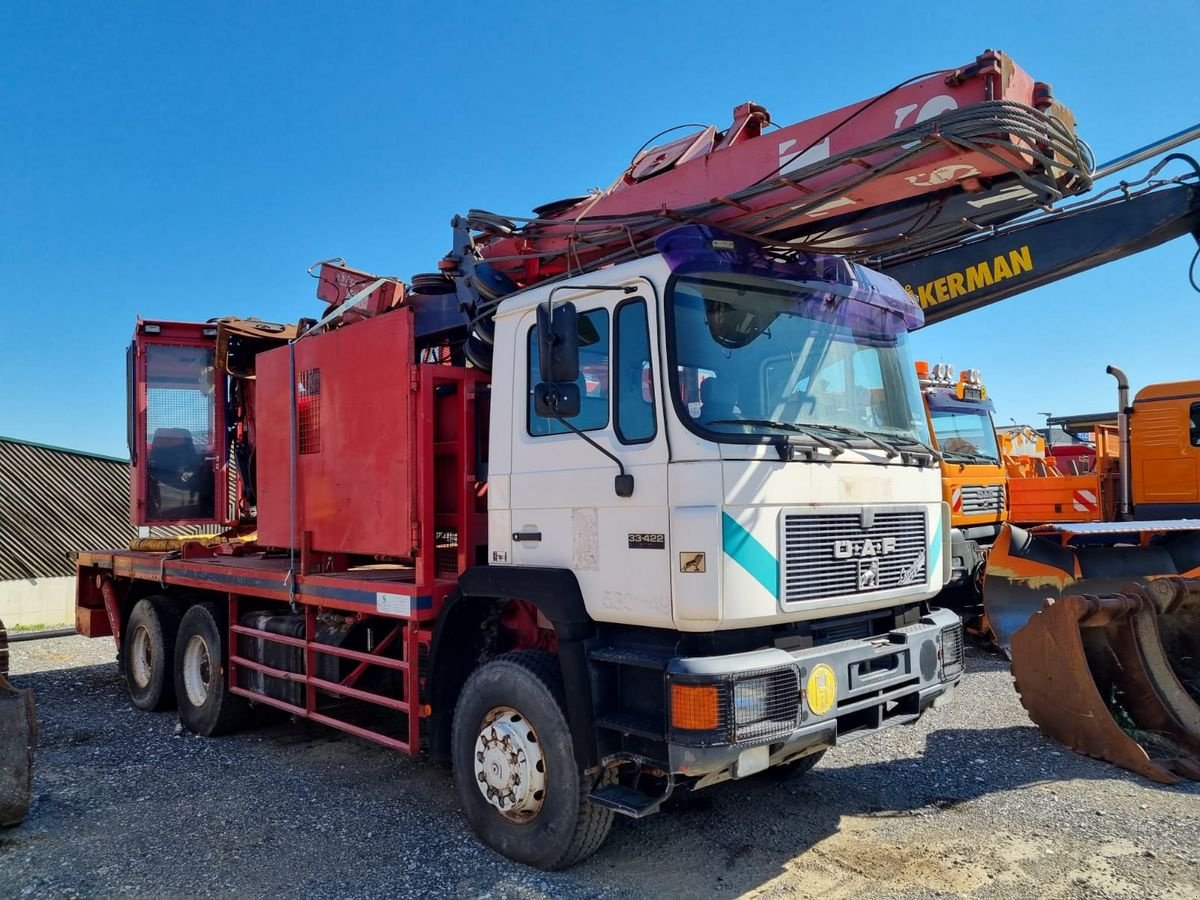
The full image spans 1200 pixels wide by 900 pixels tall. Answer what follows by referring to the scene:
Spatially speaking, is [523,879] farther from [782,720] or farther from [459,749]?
[782,720]

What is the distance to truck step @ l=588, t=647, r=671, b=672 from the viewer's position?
3.72 meters

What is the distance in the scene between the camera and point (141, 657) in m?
8.12

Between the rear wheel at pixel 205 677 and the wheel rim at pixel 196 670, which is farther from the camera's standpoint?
the wheel rim at pixel 196 670

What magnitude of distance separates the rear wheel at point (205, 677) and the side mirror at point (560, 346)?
4399mm

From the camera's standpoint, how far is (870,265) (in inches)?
212

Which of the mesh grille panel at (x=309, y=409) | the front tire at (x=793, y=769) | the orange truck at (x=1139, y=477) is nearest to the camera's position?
the front tire at (x=793, y=769)

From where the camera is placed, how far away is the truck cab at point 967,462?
9102mm

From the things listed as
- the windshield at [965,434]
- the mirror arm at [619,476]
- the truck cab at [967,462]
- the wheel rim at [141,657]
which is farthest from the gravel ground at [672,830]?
the windshield at [965,434]

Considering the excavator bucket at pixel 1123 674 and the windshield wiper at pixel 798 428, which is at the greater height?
the windshield wiper at pixel 798 428

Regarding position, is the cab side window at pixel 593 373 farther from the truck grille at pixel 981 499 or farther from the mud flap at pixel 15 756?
the truck grille at pixel 981 499

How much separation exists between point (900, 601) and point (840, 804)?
139cm

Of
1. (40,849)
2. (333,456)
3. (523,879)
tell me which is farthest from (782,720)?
(40,849)

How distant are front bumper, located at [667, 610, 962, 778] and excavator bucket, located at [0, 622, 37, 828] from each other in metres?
3.68

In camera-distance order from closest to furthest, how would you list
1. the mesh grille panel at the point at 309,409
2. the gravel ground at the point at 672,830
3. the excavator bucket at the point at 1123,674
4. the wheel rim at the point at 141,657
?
the gravel ground at the point at 672,830 → the excavator bucket at the point at 1123,674 → the mesh grille panel at the point at 309,409 → the wheel rim at the point at 141,657
